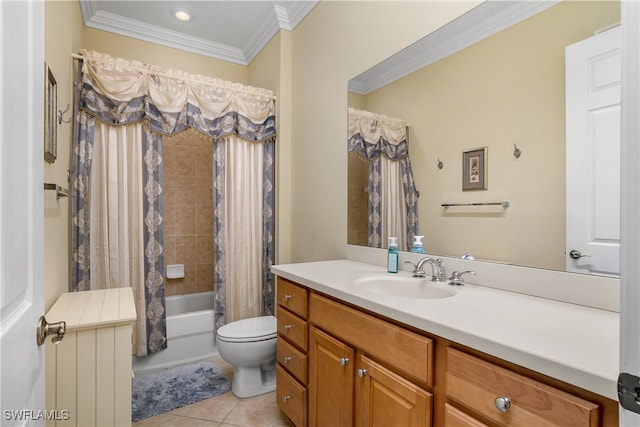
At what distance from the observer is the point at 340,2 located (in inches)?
83.2

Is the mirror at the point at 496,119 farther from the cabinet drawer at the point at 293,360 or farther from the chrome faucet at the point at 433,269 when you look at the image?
Result: the cabinet drawer at the point at 293,360

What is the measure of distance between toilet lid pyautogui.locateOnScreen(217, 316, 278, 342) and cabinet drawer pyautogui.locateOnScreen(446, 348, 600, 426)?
4.80 feet

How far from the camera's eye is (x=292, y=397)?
1.64 metres

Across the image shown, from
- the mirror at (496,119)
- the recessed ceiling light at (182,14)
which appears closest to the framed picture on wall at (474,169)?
the mirror at (496,119)

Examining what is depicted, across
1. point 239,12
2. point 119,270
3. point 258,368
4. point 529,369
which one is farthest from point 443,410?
point 239,12

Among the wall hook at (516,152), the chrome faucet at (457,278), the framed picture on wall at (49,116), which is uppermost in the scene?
the framed picture on wall at (49,116)

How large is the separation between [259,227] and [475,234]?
183 centimetres

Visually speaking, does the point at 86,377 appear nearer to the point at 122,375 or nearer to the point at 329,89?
the point at 122,375

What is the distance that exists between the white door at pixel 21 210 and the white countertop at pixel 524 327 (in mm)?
882

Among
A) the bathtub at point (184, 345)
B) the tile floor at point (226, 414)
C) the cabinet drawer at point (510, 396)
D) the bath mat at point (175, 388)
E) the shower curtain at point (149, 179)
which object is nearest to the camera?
the cabinet drawer at point (510, 396)

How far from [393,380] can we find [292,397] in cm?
82

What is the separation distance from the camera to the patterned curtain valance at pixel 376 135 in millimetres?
1757

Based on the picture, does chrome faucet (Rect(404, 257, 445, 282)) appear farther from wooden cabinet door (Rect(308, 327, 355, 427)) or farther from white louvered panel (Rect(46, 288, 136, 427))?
white louvered panel (Rect(46, 288, 136, 427))

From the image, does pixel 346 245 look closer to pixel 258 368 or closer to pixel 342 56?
pixel 258 368
